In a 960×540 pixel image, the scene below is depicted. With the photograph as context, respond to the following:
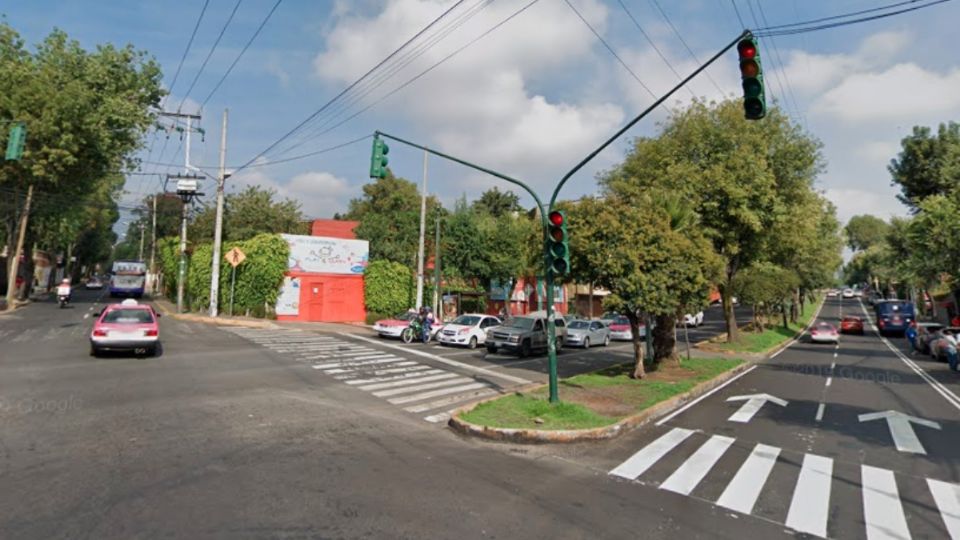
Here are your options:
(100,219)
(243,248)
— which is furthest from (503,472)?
(100,219)

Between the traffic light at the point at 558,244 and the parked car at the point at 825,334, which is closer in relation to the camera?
the traffic light at the point at 558,244

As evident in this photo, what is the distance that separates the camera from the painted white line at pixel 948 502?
5773 mm

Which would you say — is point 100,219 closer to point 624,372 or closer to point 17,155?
point 17,155

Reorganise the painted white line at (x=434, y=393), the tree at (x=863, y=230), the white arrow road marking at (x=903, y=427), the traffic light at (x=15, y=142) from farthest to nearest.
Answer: the tree at (x=863, y=230) → the traffic light at (x=15, y=142) → the painted white line at (x=434, y=393) → the white arrow road marking at (x=903, y=427)

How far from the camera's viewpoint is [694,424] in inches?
432

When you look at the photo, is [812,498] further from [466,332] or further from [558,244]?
[466,332]

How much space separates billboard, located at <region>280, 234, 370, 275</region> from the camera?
109 feet

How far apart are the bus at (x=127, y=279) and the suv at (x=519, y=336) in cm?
3405

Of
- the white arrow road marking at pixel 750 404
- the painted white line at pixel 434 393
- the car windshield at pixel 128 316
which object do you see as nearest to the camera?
the white arrow road marking at pixel 750 404

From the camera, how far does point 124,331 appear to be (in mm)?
15141

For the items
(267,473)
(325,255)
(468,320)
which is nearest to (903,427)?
(267,473)

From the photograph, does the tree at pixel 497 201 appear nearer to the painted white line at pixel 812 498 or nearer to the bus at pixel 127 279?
the bus at pixel 127 279

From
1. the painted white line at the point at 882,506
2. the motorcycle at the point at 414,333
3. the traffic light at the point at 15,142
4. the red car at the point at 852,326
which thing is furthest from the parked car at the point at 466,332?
the red car at the point at 852,326

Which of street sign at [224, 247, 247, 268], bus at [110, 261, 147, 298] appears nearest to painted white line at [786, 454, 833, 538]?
street sign at [224, 247, 247, 268]
